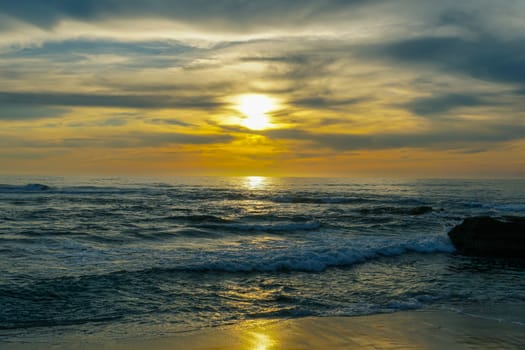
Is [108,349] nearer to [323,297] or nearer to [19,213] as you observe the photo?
[323,297]

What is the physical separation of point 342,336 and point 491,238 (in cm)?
1371

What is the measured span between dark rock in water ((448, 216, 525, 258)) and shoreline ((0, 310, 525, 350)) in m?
10.6

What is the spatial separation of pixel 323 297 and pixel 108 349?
18.3ft

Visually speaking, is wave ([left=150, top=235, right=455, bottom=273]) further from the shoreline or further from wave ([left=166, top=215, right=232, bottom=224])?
wave ([left=166, top=215, right=232, bottom=224])

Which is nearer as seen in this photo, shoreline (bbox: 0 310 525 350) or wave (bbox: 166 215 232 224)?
shoreline (bbox: 0 310 525 350)

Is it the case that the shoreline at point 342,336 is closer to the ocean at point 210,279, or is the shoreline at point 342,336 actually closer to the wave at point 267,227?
the ocean at point 210,279

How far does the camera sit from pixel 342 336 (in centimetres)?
766

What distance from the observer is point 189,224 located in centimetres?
2636

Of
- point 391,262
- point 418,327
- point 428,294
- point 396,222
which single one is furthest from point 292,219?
point 418,327

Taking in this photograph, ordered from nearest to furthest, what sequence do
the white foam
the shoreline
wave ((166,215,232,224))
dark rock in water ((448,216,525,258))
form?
the shoreline < the white foam < dark rock in water ((448,216,525,258)) < wave ((166,215,232,224))

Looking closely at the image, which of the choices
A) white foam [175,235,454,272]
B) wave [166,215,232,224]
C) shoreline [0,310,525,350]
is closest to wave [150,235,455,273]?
white foam [175,235,454,272]

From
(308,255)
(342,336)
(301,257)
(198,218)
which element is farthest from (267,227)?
(342,336)

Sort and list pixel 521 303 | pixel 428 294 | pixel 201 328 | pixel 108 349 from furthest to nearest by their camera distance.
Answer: pixel 428 294
pixel 521 303
pixel 201 328
pixel 108 349

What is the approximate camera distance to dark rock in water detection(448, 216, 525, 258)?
17812 mm
